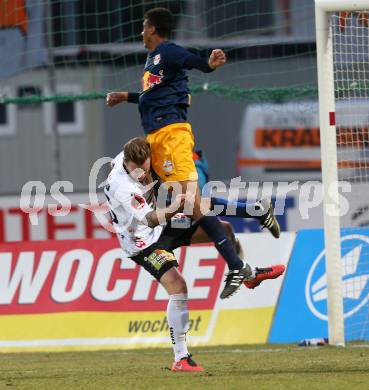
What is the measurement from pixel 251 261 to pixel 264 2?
8.30 meters

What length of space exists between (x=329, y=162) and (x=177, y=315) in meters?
2.52

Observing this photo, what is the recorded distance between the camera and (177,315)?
420 inches

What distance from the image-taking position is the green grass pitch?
9.52m

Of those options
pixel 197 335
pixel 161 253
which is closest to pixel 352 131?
pixel 197 335

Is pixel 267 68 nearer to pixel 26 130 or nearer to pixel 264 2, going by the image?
pixel 264 2

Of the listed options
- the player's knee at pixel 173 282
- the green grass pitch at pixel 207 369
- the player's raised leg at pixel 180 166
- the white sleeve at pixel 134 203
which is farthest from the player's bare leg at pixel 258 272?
the white sleeve at pixel 134 203

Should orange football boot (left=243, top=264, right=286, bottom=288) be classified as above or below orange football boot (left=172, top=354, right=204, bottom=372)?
above

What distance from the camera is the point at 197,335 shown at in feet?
44.9

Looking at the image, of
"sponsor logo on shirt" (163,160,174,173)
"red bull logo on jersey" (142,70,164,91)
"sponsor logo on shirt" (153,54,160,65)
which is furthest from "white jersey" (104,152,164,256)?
"sponsor logo on shirt" (153,54,160,65)

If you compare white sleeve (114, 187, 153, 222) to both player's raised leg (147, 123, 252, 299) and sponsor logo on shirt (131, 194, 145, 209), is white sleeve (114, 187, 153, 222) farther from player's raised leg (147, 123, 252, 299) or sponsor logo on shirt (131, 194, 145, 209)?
player's raised leg (147, 123, 252, 299)

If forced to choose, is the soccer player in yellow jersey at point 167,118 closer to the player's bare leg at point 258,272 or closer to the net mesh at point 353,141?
the player's bare leg at point 258,272

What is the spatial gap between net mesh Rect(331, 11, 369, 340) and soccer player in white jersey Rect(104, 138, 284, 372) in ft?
8.70

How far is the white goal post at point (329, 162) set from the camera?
40.2ft

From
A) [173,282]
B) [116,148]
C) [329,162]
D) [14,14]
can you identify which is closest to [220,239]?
[173,282]
